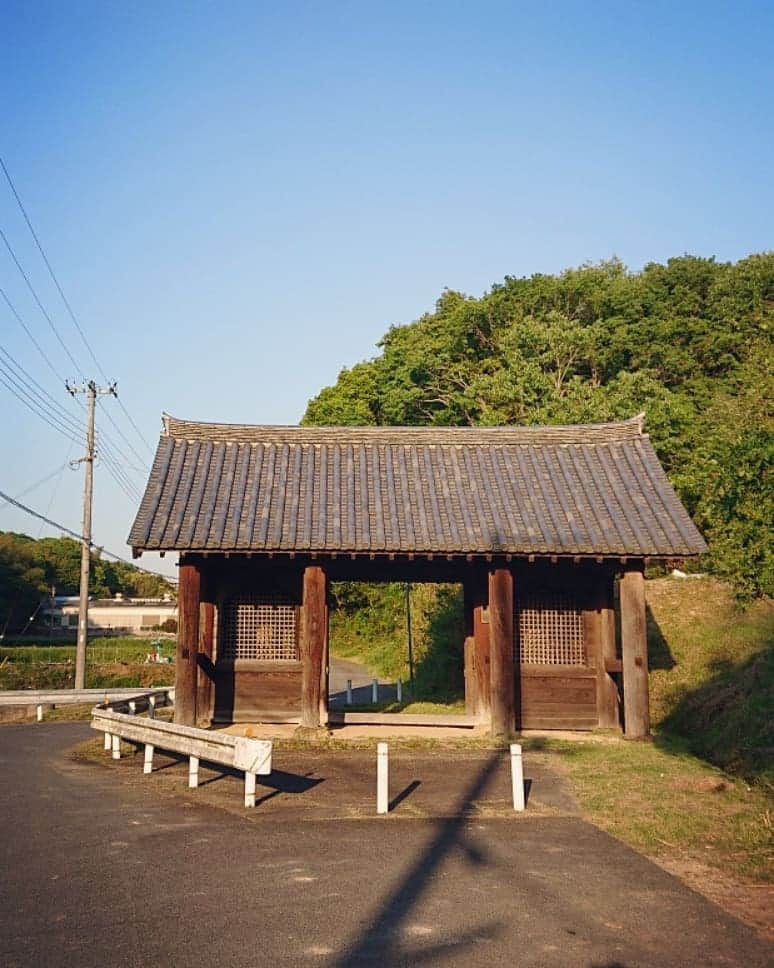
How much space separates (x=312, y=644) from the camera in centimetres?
1745

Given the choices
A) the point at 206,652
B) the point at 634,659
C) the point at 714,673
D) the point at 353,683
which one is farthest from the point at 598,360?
the point at 206,652

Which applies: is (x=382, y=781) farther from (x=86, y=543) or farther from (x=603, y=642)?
(x=86, y=543)

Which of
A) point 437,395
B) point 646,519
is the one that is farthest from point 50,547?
point 646,519

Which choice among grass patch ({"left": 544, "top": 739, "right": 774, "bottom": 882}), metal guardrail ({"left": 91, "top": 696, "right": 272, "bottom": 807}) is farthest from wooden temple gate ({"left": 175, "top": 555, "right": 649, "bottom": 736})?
grass patch ({"left": 544, "top": 739, "right": 774, "bottom": 882})

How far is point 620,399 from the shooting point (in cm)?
3544

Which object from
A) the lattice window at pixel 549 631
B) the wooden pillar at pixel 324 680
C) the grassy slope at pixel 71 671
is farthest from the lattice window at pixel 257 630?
the grassy slope at pixel 71 671

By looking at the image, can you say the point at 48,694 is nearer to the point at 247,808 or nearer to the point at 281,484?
the point at 281,484

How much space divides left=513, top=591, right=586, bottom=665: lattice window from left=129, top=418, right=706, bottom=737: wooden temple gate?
3cm

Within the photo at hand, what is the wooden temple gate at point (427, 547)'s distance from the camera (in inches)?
673

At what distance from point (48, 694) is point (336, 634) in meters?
29.2

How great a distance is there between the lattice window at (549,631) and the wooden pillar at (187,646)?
6.84 meters

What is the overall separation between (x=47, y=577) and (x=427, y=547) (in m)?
80.5

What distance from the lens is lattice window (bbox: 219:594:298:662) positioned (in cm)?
1920

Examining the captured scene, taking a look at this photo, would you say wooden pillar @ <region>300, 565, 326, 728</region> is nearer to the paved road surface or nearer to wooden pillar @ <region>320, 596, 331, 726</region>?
wooden pillar @ <region>320, 596, 331, 726</region>
